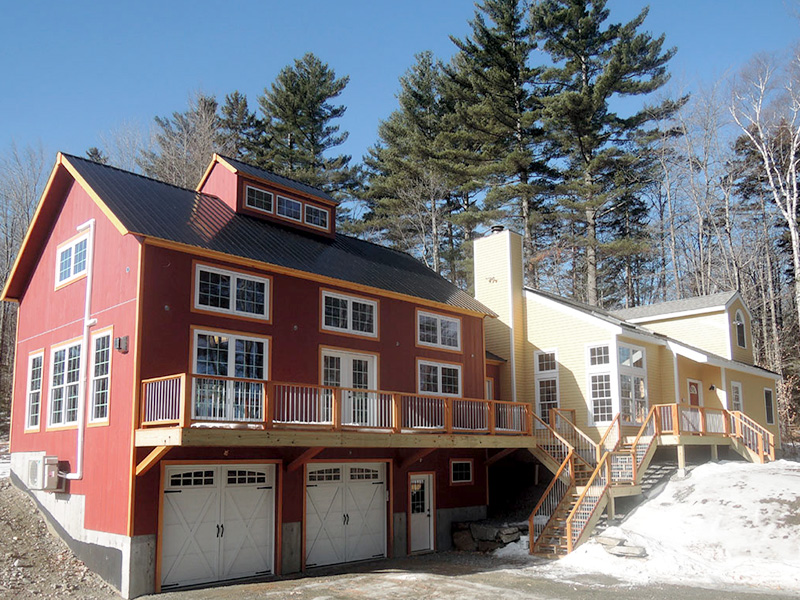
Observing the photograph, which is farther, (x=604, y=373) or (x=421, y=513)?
(x=604, y=373)

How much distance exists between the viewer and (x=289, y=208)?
1942cm

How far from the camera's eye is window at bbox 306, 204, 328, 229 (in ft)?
65.4

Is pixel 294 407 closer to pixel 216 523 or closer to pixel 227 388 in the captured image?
pixel 227 388

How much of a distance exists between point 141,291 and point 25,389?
6.61 metres

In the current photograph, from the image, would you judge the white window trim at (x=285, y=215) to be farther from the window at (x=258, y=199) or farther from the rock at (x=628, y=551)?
the rock at (x=628, y=551)

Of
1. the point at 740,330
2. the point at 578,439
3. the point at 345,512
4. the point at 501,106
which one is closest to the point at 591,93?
the point at 501,106

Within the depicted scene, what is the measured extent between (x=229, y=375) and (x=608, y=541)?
9204 mm

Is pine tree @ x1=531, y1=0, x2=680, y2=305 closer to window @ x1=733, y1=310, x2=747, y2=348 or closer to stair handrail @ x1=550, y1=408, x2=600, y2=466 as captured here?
window @ x1=733, y1=310, x2=747, y2=348

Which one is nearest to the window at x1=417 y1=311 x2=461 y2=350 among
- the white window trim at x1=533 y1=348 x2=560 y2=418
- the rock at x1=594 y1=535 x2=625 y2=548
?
the white window trim at x1=533 y1=348 x2=560 y2=418

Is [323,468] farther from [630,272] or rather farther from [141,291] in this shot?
[630,272]

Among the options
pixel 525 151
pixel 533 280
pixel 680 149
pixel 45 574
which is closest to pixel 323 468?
pixel 45 574

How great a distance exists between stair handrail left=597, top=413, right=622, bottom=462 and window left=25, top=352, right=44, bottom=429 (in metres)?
14.3

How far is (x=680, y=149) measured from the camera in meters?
37.0

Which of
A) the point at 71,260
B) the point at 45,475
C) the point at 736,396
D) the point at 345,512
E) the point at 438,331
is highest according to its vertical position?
the point at 71,260
